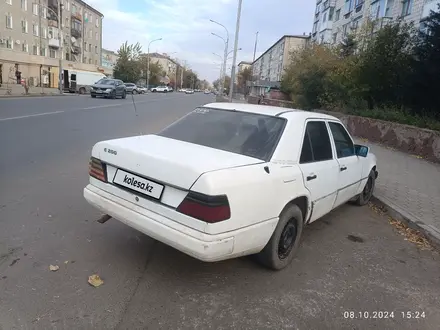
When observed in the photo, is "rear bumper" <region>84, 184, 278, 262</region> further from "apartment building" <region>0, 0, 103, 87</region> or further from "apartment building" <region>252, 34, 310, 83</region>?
"apartment building" <region>252, 34, 310, 83</region>

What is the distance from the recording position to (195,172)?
278 cm

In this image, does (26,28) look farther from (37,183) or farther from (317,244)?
(317,244)

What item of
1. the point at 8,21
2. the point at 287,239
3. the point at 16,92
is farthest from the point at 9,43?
the point at 287,239

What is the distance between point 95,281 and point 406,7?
32.5 m

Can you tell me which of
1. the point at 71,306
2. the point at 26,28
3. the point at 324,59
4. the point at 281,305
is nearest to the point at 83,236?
the point at 71,306

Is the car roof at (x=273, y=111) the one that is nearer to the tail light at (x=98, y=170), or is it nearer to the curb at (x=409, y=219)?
the tail light at (x=98, y=170)

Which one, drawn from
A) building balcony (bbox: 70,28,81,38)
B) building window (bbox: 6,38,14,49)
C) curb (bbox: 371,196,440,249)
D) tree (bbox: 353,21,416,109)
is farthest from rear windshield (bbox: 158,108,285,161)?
A: building balcony (bbox: 70,28,81,38)

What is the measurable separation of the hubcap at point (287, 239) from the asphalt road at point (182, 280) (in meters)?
0.18

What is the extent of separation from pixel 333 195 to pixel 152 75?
92.8m

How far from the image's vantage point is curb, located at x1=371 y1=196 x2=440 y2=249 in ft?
15.6

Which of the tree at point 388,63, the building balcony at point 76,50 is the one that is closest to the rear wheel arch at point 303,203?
the tree at point 388,63

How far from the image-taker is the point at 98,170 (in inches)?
141

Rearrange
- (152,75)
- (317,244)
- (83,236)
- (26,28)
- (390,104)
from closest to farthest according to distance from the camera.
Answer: (83,236)
(317,244)
(390,104)
(26,28)
(152,75)

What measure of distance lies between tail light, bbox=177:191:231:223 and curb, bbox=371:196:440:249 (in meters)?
3.35
